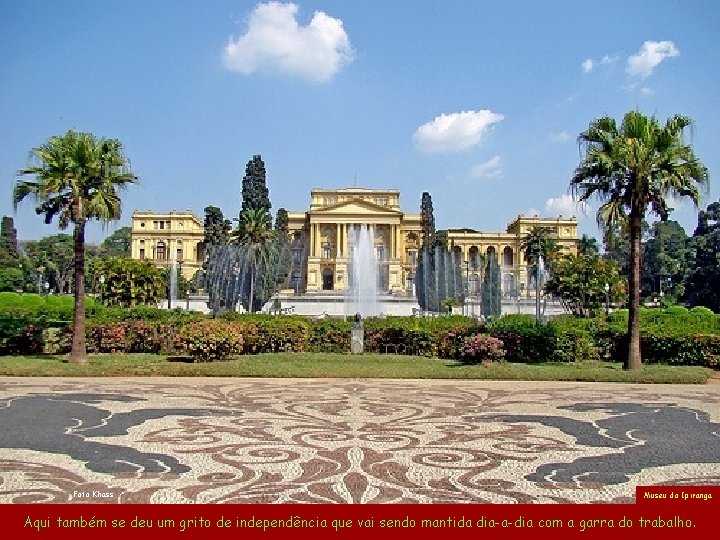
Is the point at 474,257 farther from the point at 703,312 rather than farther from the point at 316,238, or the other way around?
the point at 703,312

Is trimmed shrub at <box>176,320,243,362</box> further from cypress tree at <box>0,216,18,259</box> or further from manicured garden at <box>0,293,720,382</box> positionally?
cypress tree at <box>0,216,18,259</box>

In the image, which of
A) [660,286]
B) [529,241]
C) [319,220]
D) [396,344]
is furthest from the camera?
[319,220]

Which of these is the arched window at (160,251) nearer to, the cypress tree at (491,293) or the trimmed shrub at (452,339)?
the cypress tree at (491,293)

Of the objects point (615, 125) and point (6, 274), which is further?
point (6, 274)

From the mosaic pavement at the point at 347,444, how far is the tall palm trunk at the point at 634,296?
3.69 meters

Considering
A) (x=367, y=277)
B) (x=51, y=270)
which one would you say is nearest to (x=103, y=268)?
(x=367, y=277)

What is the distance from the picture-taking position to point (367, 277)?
51312mm

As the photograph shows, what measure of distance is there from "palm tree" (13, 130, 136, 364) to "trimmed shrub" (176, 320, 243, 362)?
2459 millimetres

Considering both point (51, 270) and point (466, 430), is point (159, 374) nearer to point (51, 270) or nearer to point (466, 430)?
point (466, 430)

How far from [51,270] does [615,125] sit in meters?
58.6

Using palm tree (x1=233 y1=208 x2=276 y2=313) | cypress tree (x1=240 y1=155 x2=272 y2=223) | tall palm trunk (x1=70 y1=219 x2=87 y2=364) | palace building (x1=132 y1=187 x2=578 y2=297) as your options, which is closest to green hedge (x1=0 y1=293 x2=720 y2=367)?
tall palm trunk (x1=70 y1=219 x2=87 y2=364)

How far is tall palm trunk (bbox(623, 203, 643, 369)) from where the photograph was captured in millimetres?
15289

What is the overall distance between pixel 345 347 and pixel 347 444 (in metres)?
12.3

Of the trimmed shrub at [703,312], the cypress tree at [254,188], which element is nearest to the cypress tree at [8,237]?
the cypress tree at [254,188]
